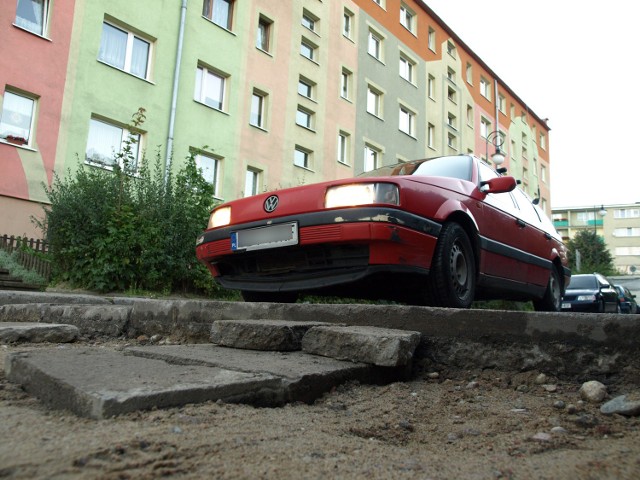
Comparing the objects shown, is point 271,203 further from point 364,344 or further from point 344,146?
point 344,146

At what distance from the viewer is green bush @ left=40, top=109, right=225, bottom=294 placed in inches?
341

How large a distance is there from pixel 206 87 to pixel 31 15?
5183 millimetres

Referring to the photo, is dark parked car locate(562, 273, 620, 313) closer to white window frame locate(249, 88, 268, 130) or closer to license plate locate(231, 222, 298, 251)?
license plate locate(231, 222, 298, 251)

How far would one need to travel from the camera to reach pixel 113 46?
1466 cm

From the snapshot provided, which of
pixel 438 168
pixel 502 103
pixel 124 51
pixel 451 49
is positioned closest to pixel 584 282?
pixel 438 168

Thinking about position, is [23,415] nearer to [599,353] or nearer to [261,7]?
[599,353]

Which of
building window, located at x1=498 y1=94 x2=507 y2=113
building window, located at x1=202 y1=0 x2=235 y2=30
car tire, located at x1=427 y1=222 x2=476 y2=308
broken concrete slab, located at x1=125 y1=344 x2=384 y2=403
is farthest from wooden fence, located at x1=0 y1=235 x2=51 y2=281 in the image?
building window, located at x1=498 y1=94 x2=507 y2=113

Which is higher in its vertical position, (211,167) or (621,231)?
(621,231)

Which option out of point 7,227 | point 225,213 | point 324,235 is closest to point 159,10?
point 7,227

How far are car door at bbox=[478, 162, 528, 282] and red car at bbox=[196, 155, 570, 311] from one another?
0.04 feet

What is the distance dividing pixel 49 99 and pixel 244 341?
12.3 m

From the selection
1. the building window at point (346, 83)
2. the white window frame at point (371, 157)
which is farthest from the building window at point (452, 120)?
the building window at point (346, 83)

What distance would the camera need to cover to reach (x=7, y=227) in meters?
12.0

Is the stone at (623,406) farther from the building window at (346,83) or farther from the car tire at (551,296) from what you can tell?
the building window at (346,83)
